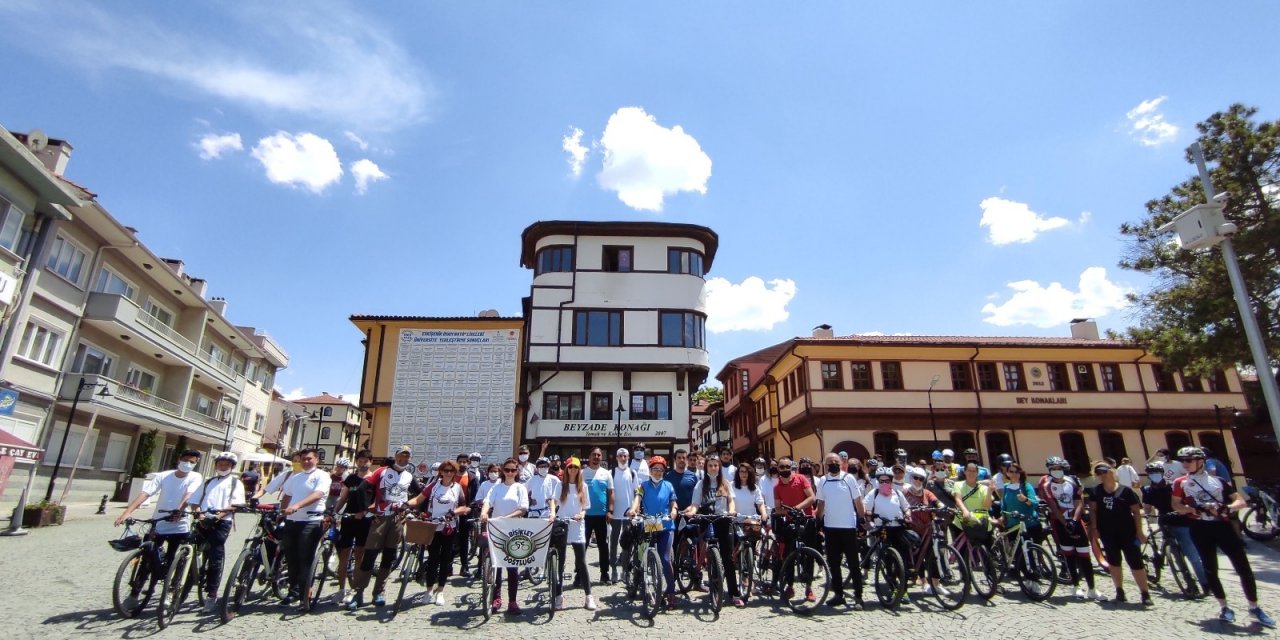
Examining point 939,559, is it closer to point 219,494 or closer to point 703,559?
point 703,559

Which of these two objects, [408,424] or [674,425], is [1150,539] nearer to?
[674,425]

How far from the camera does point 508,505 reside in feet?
Result: 25.9

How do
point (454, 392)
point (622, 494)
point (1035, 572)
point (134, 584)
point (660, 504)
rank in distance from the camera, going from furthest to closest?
point (454, 392) < point (622, 494) < point (660, 504) < point (1035, 572) < point (134, 584)

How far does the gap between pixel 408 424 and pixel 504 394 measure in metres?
4.55

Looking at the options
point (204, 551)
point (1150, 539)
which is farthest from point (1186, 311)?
point (204, 551)

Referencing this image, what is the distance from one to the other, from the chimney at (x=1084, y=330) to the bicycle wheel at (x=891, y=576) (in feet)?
109

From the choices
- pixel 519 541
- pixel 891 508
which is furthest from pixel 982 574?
pixel 519 541

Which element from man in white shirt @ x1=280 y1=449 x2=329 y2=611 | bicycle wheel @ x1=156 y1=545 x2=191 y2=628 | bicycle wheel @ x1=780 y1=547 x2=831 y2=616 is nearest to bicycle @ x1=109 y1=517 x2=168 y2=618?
bicycle wheel @ x1=156 y1=545 x2=191 y2=628

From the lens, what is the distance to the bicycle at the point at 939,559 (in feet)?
25.7

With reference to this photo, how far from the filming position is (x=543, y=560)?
7.59m

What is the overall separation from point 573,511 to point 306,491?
3582 mm

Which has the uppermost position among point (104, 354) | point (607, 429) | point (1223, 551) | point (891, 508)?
point (104, 354)

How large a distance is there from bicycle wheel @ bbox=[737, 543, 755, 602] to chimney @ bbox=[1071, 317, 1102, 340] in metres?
34.3

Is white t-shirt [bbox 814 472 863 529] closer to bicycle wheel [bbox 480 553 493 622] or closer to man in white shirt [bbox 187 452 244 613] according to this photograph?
bicycle wheel [bbox 480 553 493 622]
